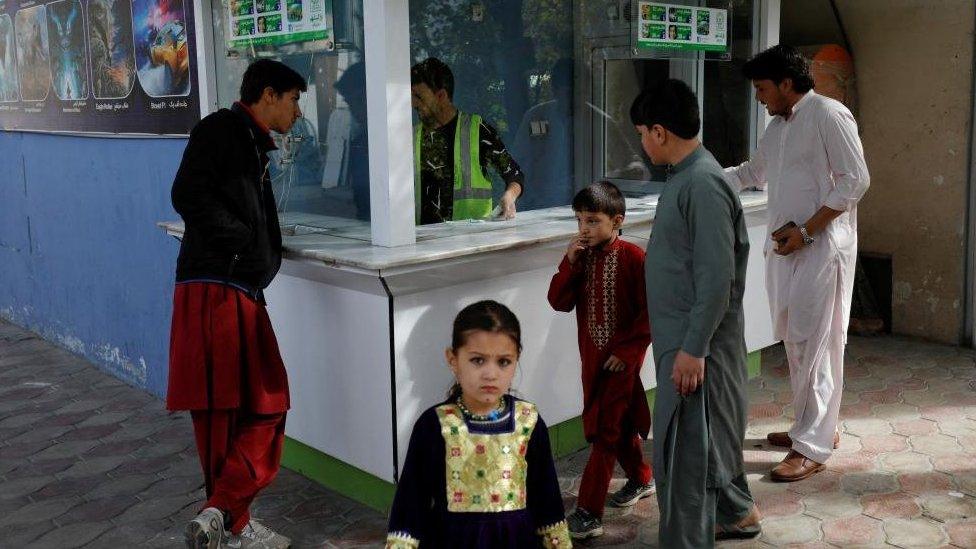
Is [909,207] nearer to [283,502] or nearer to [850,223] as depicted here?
[850,223]

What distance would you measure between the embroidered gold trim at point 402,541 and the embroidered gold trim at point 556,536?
12.6 inches

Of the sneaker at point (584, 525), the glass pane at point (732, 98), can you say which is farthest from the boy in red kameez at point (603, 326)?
the glass pane at point (732, 98)

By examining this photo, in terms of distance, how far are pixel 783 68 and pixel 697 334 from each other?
5.17ft

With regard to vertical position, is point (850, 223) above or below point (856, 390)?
above

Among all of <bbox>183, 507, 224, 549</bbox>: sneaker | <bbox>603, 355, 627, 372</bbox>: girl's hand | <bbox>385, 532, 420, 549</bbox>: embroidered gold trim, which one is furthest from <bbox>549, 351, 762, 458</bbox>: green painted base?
<bbox>385, 532, 420, 549</bbox>: embroidered gold trim

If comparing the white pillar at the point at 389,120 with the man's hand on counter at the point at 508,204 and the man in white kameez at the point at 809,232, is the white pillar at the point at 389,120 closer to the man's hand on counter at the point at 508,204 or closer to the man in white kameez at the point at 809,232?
the man's hand on counter at the point at 508,204

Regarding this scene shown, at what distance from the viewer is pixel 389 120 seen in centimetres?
355

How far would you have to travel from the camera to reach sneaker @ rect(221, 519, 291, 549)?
138 inches

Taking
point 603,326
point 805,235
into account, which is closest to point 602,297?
point 603,326

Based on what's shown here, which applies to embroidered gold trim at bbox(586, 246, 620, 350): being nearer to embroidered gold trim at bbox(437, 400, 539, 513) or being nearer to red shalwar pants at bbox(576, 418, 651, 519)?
red shalwar pants at bbox(576, 418, 651, 519)

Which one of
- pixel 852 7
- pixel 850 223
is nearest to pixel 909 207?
pixel 852 7

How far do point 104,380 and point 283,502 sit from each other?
8.31ft

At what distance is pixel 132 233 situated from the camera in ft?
18.1

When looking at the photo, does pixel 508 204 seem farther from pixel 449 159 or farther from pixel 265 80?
pixel 265 80
